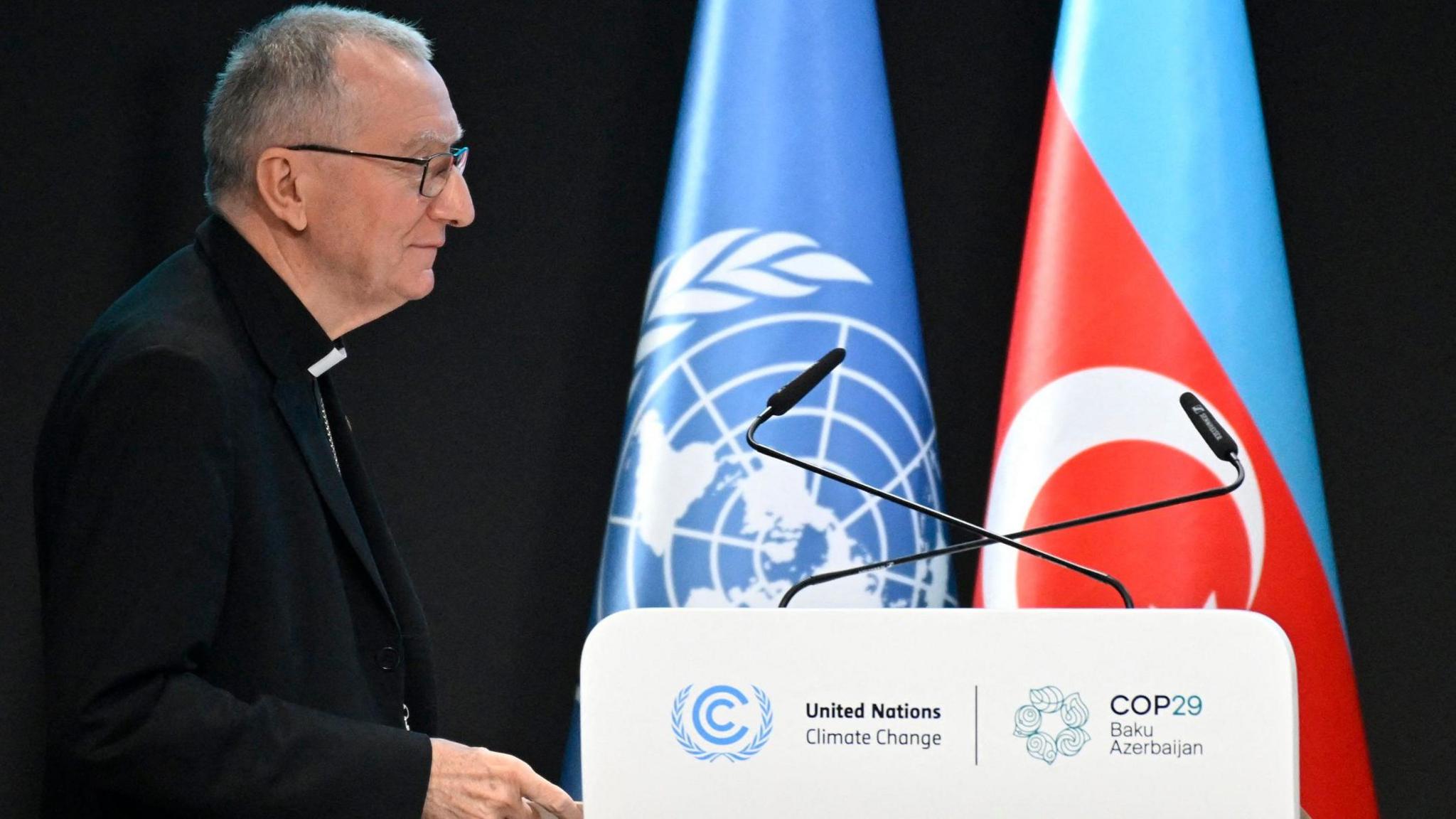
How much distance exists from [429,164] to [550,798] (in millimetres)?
774

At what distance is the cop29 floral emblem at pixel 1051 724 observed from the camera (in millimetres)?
1185

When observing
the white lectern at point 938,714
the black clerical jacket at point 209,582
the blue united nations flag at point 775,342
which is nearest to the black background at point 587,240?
the blue united nations flag at point 775,342

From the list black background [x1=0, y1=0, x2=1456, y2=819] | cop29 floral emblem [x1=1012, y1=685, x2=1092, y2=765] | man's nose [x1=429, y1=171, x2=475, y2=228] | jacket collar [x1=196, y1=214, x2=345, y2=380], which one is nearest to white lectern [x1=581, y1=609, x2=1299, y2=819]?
cop29 floral emblem [x1=1012, y1=685, x2=1092, y2=765]

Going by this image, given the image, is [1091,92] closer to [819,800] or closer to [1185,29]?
[1185,29]

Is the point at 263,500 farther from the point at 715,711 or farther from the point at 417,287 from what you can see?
the point at 715,711

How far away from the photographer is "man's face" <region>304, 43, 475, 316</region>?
165 centimetres

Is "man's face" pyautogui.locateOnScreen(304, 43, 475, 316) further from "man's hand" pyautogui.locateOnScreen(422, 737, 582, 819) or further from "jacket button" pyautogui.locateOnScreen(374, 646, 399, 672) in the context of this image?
"man's hand" pyautogui.locateOnScreen(422, 737, 582, 819)

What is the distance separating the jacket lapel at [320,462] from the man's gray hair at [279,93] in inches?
10.8

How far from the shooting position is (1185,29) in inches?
104

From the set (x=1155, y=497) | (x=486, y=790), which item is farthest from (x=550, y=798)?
(x=1155, y=497)

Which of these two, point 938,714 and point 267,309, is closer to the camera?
point 938,714

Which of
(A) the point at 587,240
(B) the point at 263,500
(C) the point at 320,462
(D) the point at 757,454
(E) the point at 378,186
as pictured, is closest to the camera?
(B) the point at 263,500

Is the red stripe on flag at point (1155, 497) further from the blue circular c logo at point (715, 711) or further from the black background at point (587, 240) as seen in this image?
the blue circular c logo at point (715, 711)

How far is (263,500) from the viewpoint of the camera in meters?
1.44
